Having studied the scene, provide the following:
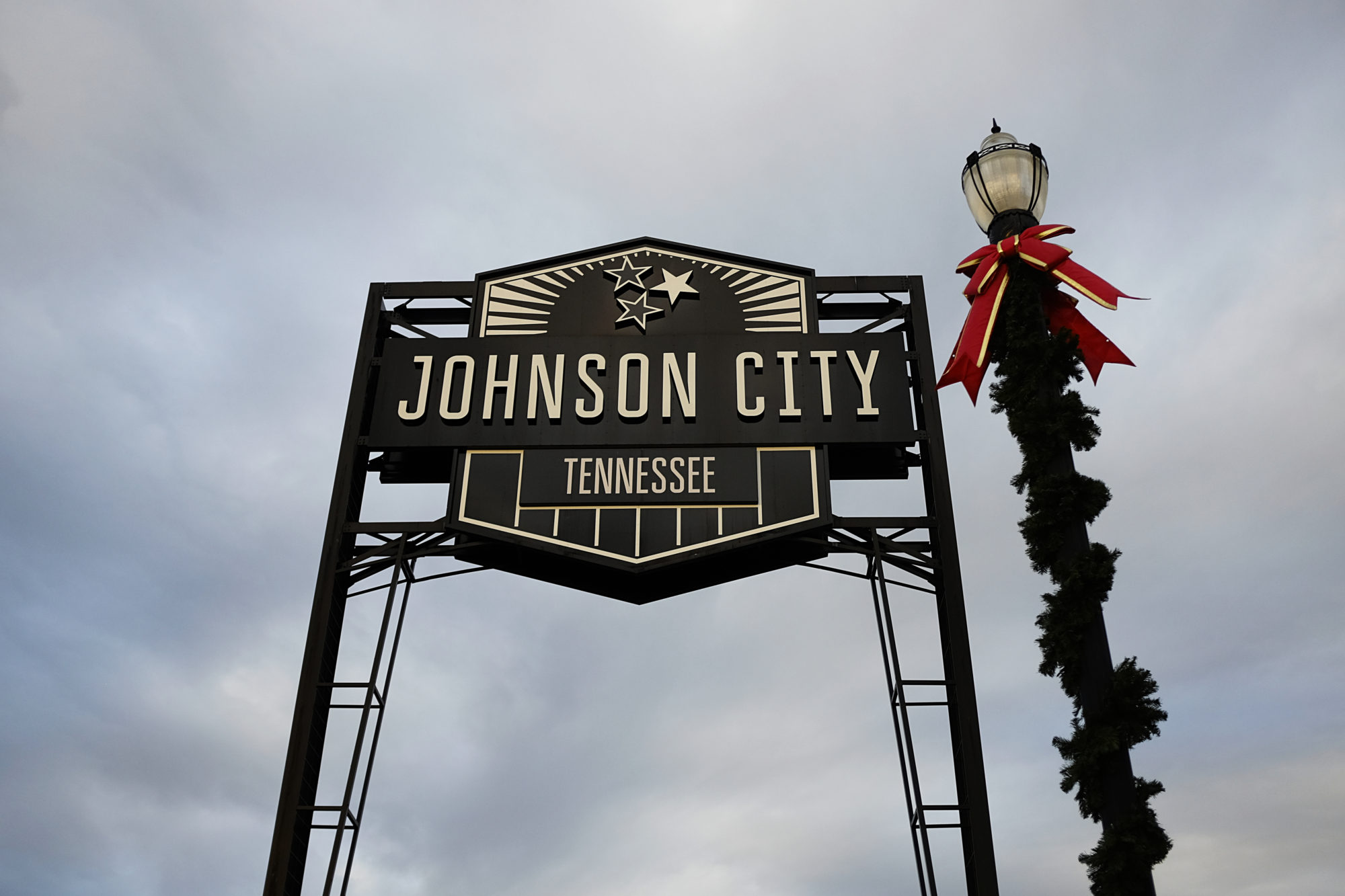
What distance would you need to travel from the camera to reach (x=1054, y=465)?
8500mm

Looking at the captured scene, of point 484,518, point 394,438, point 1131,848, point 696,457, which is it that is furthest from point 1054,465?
point 394,438

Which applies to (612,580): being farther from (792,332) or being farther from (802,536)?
(792,332)

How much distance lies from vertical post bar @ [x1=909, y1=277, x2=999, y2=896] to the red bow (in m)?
2.42

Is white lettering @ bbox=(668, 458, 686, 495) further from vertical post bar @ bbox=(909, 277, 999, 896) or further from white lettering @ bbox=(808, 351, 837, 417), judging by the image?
vertical post bar @ bbox=(909, 277, 999, 896)

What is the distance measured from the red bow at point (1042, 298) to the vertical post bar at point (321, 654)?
7049 mm

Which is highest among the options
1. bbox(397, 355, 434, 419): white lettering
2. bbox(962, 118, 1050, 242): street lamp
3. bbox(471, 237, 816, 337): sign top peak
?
bbox(471, 237, 816, 337): sign top peak

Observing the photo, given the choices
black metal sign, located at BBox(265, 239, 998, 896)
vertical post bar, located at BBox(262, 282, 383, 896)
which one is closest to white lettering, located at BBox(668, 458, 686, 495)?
black metal sign, located at BBox(265, 239, 998, 896)

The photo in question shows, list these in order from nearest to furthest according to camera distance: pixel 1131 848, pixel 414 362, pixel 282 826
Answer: pixel 1131 848
pixel 282 826
pixel 414 362

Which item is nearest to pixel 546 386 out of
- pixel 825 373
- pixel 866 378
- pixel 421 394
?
pixel 421 394

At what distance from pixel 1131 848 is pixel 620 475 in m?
7.23

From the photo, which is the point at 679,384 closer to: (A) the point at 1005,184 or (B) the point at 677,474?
(B) the point at 677,474

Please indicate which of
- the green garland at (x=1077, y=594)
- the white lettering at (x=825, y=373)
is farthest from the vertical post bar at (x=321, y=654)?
the green garland at (x=1077, y=594)

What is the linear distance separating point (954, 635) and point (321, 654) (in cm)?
688

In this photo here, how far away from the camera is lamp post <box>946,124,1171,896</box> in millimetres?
7281
